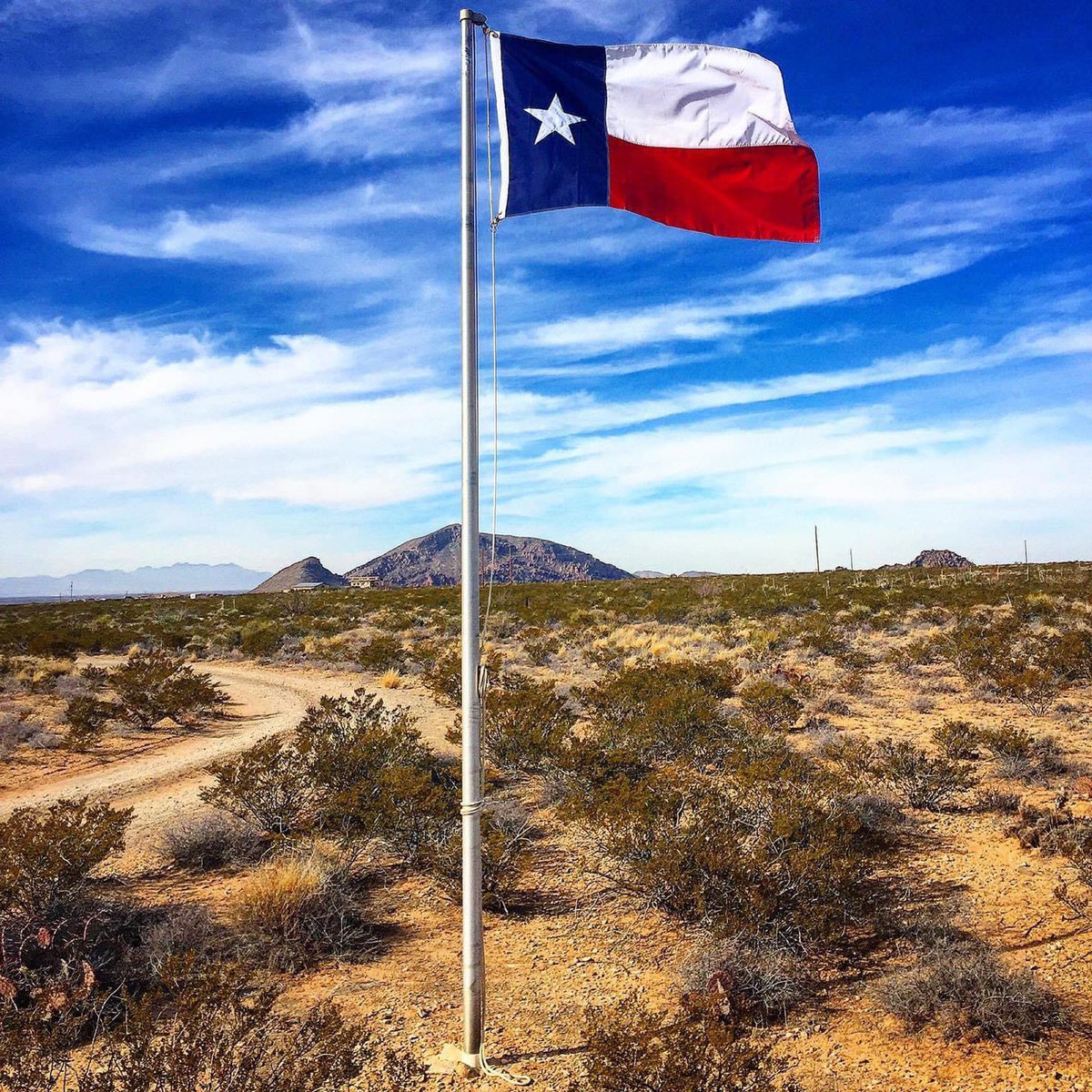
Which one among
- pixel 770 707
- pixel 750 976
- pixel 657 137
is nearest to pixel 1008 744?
pixel 770 707

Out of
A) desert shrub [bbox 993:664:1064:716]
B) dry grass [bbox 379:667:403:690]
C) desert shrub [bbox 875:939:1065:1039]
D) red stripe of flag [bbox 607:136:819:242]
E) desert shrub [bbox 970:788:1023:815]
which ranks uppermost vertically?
red stripe of flag [bbox 607:136:819:242]

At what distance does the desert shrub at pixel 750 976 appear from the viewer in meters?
4.95

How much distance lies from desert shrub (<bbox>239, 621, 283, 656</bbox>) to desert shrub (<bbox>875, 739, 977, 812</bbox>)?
65.7 ft

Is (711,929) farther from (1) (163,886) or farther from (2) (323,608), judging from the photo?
(2) (323,608)

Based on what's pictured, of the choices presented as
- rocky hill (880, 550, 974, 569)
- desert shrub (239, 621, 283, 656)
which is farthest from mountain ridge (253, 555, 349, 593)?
desert shrub (239, 621, 283, 656)

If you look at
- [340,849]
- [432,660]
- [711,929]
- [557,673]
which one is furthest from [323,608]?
[711,929]

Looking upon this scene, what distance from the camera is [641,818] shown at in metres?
6.73

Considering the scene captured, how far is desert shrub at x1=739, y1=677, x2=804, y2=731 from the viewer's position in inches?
464

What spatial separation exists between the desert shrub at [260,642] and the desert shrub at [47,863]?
1810cm

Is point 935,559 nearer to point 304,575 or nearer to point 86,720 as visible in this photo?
point 86,720

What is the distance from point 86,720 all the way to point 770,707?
1202 centimetres

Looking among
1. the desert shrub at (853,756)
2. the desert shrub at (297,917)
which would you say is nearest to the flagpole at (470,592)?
the desert shrub at (297,917)

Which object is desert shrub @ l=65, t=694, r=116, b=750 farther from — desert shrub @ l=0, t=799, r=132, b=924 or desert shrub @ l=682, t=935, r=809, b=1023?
desert shrub @ l=682, t=935, r=809, b=1023

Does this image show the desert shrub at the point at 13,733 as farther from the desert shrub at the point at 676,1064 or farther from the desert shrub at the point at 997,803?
the desert shrub at the point at 997,803
